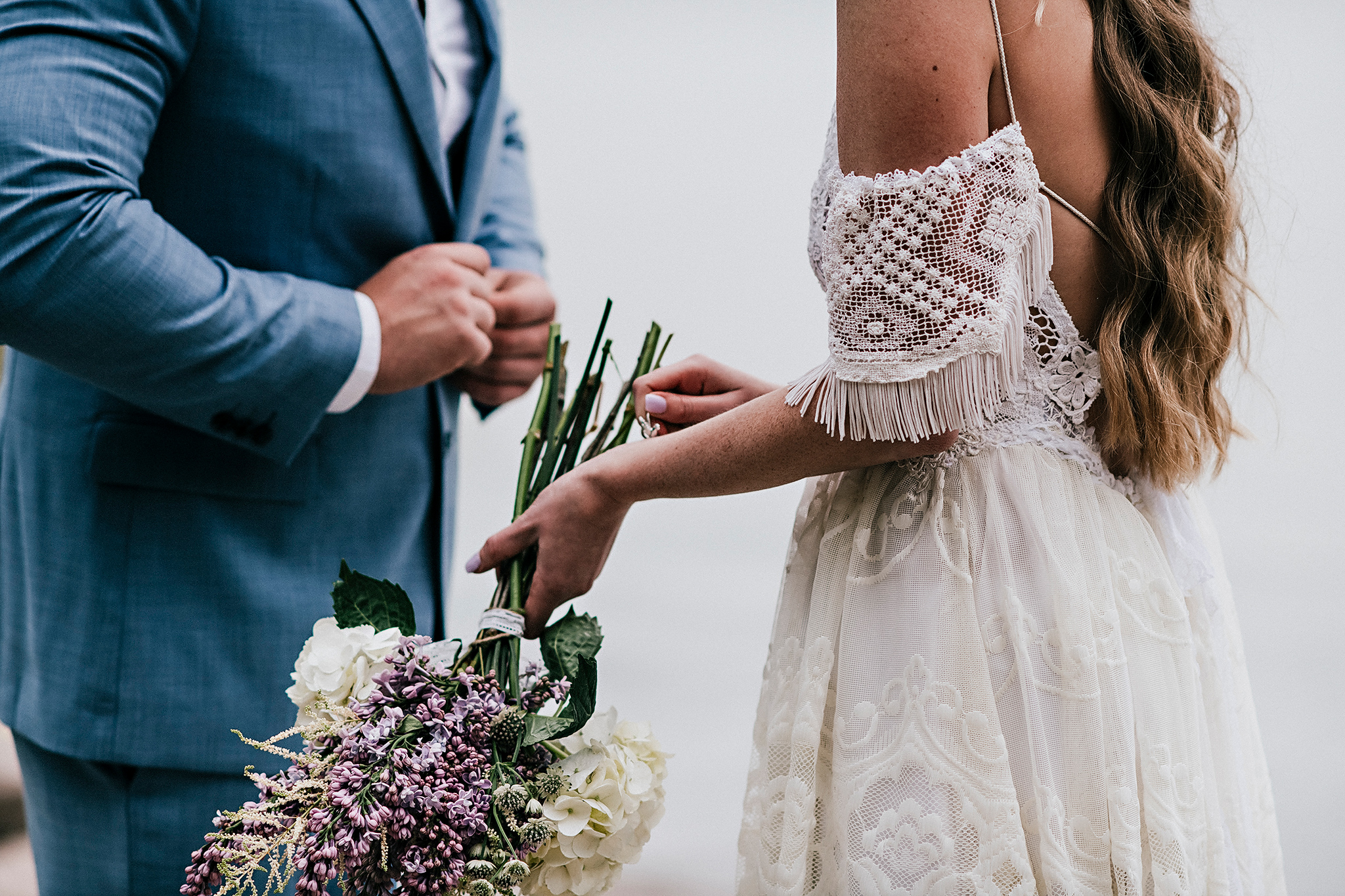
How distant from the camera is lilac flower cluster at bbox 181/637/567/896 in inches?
26.2

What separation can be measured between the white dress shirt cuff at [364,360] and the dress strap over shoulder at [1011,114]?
2.32 ft

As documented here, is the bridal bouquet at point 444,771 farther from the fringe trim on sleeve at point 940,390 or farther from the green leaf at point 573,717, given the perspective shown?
the fringe trim on sleeve at point 940,390

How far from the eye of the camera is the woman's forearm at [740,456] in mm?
773

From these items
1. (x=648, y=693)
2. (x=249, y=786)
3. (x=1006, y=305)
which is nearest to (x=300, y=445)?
(x=249, y=786)

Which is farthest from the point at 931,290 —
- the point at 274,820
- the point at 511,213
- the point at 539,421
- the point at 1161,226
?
the point at 511,213

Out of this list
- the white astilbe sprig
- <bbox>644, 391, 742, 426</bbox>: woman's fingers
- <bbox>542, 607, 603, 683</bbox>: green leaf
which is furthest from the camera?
<bbox>644, 391, 742, 426</bbox>: woman's fingers

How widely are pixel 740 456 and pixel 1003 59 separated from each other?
1.18 feet

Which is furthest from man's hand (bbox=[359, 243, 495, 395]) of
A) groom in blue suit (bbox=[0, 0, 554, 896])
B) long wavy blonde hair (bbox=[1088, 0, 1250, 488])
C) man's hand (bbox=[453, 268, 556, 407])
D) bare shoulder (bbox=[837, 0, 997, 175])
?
long wavy blonde hair (bbox=[1088, 0, 1250, 488])

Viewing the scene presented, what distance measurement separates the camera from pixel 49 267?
36.3 inches

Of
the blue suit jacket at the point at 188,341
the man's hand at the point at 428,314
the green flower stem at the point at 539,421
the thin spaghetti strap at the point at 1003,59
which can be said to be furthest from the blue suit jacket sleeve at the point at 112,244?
the thin spaghetti strap at the point at 1003,59

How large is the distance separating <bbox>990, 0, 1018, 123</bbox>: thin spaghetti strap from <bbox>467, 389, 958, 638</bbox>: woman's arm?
9.9 inches

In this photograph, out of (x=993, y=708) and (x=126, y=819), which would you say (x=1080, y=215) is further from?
(x=126, y=819)

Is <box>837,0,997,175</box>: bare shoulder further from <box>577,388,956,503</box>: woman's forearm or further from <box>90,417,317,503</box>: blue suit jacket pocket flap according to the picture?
<box>90,417,317,503</box>: blue suit jacket pocket flap

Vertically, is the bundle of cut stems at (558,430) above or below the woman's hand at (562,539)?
above
